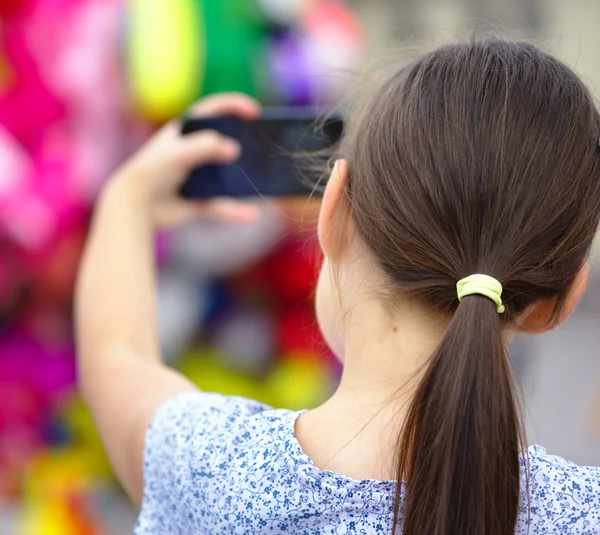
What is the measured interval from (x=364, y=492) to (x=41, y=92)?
845 millimetres

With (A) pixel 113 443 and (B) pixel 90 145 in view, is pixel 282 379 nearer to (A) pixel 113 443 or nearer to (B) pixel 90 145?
(B) pixel 90 145

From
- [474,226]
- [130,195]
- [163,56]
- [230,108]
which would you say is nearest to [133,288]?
[130,195]

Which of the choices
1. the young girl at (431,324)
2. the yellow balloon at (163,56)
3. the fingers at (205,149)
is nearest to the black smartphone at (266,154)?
the fingers at (205,149)

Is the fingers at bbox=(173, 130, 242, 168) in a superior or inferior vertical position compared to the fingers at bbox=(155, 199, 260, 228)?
superior

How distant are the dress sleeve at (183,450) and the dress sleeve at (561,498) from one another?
0.64 ft

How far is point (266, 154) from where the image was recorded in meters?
0.78

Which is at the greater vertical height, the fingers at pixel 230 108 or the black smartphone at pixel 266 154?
the fingers at pixel 230 108

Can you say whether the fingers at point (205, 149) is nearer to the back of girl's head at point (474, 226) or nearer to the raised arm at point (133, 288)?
the raised arm at point (133, 288)

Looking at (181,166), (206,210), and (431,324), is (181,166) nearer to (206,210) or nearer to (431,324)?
(206,210)

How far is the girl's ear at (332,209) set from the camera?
0.54 m

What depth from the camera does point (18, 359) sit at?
1116mm

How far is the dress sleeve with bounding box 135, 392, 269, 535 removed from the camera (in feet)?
1.73

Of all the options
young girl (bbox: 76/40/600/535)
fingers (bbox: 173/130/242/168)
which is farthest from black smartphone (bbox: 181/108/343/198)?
young girl (bbox: 76/40/600/535)

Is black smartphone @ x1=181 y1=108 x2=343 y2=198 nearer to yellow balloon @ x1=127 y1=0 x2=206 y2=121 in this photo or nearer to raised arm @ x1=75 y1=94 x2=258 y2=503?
raised arm @ x1=75 y1=94 x2=258 y2=503
